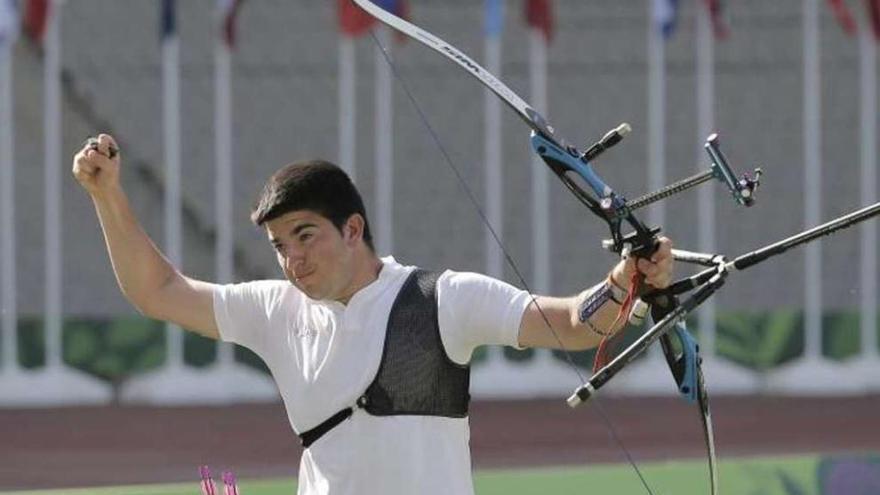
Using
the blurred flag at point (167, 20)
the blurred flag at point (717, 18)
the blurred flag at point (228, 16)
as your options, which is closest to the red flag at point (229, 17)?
the blurred flag at point (228, 16)

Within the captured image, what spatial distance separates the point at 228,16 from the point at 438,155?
1398 mm

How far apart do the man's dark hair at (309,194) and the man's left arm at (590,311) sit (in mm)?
370

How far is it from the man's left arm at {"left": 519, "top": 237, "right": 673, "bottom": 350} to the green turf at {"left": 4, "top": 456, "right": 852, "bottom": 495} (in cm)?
216

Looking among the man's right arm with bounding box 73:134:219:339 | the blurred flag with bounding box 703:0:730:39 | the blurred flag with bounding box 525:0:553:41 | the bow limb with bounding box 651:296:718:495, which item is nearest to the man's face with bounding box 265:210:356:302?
the man's right arm with bounding box 73:134:219:339

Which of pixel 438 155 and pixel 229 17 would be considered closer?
pixel 229 17

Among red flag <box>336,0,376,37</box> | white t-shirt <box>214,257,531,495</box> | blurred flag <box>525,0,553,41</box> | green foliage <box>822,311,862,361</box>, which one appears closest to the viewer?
white t-shirt <box>214,257,531,495</box>

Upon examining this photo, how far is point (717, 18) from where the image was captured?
13.1 metres

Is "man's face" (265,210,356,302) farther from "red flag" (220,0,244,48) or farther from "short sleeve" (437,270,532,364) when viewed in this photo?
"red flag" (220,0,244,48)

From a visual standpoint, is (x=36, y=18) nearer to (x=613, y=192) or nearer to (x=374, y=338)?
(x=374, y=338)

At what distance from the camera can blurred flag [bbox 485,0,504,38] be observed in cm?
1292

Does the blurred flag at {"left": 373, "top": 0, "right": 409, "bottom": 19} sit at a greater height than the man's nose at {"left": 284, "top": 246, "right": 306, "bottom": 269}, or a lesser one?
greater

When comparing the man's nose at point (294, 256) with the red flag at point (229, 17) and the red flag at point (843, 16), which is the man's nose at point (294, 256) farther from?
the red flag at point (843, 16)

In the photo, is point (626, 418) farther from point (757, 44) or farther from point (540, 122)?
point (540, 122)

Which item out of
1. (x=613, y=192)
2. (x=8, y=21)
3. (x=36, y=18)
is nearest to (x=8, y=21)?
(x=8, y=21)
